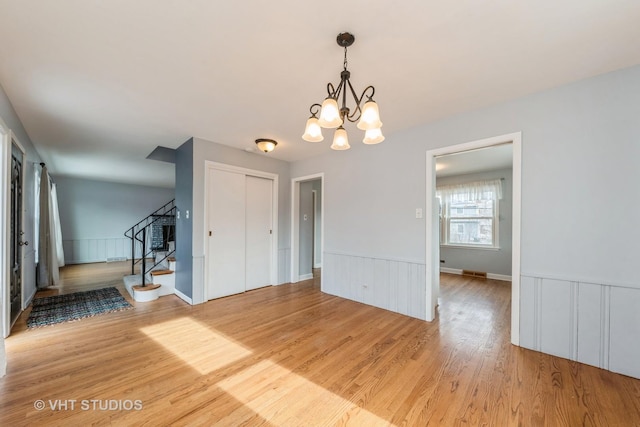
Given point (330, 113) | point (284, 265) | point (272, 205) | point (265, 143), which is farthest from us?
point (284, 265)

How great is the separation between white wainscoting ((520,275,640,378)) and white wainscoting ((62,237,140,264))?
9239 mm

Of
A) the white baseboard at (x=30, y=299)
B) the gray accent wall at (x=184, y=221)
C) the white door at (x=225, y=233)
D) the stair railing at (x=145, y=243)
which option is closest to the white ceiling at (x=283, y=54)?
the gray accent wall at (x=184, y=221)

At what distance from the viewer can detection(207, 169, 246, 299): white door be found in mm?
3701

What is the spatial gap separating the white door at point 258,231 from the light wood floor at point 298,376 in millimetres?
1302

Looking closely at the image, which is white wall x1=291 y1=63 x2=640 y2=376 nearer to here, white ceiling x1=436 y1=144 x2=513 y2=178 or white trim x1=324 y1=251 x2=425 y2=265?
white trim x1=324 y1=251 x2=425 y2=265

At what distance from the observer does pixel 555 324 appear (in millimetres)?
→ 2188

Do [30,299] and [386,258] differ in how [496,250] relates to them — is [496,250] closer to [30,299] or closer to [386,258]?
[386,258]

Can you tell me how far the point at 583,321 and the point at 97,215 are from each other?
33.3 feet

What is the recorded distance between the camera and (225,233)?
3.87 metres

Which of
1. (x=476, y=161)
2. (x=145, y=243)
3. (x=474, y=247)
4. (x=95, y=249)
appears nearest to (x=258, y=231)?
(x=145, y=243)

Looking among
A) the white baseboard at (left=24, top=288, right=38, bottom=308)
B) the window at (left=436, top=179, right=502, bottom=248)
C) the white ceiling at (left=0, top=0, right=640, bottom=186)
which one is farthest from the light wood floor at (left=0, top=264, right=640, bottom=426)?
the window at (left=436, top=179, right=502, bottom=248)

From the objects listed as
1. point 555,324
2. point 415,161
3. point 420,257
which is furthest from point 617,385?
point 415,161

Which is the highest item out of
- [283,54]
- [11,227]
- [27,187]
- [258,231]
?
[283,54]

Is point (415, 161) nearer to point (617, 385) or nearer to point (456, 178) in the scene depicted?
point (617, 385)
